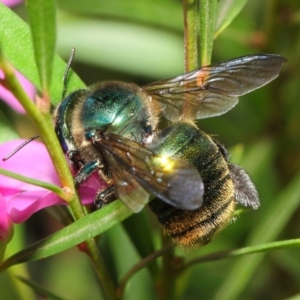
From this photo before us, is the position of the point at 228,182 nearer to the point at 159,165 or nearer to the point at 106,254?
the point at 159,165

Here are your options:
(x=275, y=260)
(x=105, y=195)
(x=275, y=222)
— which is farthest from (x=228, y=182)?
(x=275, y=260)

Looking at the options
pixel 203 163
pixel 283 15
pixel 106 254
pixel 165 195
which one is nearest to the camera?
pixel 165 195

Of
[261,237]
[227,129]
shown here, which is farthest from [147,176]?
[227,129]

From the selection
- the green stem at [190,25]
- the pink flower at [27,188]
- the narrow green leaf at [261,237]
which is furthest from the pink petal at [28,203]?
the narrow green leaf at [261,237]

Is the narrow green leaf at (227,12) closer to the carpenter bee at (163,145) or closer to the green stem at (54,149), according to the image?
the carpenter bee at (163,145)

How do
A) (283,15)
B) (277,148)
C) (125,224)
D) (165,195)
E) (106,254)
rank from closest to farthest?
(165,195), (125,224), (106,254), (283,15), (277,148)

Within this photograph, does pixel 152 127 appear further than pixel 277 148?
No

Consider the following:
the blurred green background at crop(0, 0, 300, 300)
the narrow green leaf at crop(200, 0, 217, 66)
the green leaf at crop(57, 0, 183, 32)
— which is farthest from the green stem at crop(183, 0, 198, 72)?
the green leaf at crop(57, 0, 183, 32)

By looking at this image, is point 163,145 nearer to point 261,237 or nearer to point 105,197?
point 105,197
